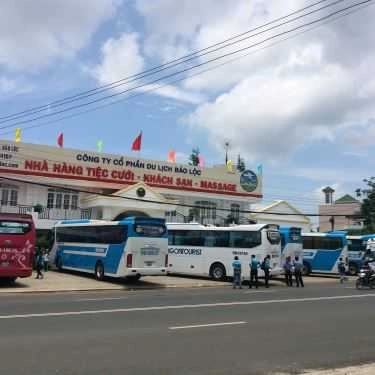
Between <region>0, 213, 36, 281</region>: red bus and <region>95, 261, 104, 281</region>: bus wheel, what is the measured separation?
4376mm

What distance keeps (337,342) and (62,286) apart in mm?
14978

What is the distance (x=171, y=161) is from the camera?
148ft

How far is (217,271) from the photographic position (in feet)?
98.4

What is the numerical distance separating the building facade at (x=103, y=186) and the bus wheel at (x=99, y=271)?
919 centimetres

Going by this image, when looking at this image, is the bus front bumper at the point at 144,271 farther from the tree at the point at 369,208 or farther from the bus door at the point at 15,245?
the tree at the point at 369,208

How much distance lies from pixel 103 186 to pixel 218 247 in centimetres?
1359

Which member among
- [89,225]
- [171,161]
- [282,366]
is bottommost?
[282,366]

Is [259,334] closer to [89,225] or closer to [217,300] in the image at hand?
[217,300]

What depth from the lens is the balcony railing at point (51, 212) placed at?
37.4 meters

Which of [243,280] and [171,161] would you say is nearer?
[243,280]

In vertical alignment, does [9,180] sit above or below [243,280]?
above

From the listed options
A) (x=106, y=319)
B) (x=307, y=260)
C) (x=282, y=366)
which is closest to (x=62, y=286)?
(x=106, y=319)

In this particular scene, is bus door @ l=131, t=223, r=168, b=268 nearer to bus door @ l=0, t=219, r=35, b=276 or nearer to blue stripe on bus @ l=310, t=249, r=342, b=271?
bus door @ l=0, t=219, r=35, b=276

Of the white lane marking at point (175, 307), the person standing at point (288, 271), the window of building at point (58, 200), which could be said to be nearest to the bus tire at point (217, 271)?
the person standing at point (288, 271)
